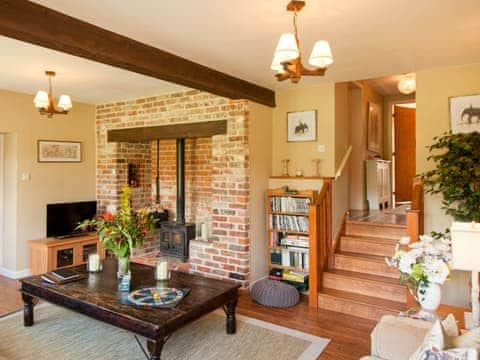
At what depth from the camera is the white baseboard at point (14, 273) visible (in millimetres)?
4948

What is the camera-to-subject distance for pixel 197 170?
19.0 ft

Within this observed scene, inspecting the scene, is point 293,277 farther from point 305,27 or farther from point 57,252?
point 57,252

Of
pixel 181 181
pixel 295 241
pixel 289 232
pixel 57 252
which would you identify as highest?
pixel 181 181

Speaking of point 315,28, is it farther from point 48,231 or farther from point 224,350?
point 48,231

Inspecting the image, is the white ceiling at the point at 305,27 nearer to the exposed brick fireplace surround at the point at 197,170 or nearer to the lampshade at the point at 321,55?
the lampshade at the point at 321,55

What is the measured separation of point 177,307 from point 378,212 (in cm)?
404

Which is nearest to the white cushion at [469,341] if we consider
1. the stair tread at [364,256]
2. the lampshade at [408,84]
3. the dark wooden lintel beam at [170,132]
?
the stair tread at [364,256]

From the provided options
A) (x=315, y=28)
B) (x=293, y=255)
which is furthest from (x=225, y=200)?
(x=315, y=28)

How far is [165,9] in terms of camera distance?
236 centimetres

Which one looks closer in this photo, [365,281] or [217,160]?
[365,281]

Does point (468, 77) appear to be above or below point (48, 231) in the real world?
above

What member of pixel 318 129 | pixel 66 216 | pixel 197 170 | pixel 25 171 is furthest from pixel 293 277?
pixel 25 171

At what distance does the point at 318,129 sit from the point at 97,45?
2783 mm

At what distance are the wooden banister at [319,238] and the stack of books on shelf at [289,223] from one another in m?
0.24
